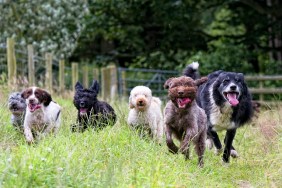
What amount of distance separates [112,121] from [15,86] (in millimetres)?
4201

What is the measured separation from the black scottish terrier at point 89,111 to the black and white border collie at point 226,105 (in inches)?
60.9

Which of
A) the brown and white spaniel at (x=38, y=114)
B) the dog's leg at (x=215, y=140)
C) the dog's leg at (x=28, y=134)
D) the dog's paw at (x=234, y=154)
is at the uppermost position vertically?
the brown and white spaniel at (x=38, y=114)

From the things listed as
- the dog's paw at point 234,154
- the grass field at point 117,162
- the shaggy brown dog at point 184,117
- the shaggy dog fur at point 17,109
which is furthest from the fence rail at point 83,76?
the shaggy brown dog at point 184,117

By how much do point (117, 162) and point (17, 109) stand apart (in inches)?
111

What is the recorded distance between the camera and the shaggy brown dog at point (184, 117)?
8211 mm

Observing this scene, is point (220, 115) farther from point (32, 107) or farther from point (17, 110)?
point (17, 110)

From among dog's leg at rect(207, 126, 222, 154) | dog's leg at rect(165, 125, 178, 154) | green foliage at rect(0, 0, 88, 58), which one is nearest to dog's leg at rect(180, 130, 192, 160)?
dog's leg at rect(165, 125, 178, 154)

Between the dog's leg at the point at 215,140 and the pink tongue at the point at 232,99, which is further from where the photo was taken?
the dog's leg at the point at 215,140

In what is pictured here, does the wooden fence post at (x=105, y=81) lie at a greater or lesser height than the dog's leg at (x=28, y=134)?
greater

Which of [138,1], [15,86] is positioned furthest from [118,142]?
[138,1]

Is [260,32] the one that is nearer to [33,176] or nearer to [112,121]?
[112,121]

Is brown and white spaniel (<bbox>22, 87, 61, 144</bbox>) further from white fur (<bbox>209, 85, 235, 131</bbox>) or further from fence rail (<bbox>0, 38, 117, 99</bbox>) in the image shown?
fence rail (<bbox>0, 38, 117, 99</bbox>)

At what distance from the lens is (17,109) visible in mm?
9391

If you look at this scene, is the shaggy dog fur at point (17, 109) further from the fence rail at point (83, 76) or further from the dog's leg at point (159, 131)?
the fence rail at point (83, 76)
